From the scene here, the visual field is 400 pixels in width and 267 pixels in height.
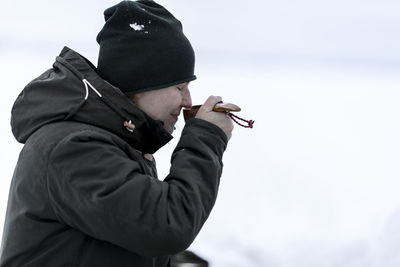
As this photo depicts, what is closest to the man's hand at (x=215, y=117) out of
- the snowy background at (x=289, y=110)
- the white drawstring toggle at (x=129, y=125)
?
the white drawstring toggle at (x=129, y=125)

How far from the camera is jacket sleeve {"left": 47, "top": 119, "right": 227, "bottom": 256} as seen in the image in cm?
81

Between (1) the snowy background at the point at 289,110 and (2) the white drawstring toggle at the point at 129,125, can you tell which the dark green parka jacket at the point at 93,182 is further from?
(1) the snowy background at the point at 289,110

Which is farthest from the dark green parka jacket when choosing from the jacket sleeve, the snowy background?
the snowy background

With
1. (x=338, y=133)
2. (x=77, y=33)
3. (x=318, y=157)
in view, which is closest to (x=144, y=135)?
(x=318, y=157)

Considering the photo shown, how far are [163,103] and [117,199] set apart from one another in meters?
0.23

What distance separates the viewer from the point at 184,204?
0.84 m

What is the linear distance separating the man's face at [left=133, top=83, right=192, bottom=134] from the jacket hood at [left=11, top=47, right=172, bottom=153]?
0.14 ft

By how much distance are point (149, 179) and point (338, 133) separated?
7.08ft

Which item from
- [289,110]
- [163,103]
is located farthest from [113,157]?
[289,110]

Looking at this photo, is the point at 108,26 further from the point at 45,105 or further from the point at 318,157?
the point at 318,157

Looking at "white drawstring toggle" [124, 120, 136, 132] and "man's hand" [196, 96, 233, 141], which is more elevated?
"man's hand" [196, 96, 233, 141]

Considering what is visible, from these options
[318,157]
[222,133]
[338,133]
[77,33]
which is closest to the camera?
[222,133]

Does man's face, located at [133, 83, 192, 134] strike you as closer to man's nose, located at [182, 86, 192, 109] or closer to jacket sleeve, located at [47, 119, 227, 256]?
man's nose, located at [182, 86, 192, 109]

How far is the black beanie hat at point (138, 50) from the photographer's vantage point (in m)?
0.96
